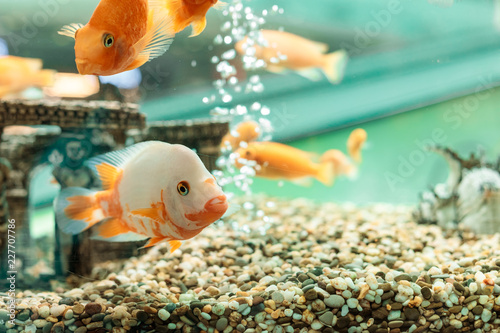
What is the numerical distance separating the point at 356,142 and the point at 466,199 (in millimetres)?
1999

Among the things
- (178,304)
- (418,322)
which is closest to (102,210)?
(178,304)

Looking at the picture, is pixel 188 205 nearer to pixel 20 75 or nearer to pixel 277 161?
pixel 277 161

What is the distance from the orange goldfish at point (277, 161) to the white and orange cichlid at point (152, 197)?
128 centimetres

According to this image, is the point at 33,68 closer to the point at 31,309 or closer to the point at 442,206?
the point at 31,309

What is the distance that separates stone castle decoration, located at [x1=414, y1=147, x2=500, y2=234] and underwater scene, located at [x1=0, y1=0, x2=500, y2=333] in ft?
0.04

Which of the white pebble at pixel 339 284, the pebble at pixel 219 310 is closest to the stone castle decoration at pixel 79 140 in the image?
the pebble at pixel 219 310

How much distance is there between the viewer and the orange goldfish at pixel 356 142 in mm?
5004

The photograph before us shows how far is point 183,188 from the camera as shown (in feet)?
4.06

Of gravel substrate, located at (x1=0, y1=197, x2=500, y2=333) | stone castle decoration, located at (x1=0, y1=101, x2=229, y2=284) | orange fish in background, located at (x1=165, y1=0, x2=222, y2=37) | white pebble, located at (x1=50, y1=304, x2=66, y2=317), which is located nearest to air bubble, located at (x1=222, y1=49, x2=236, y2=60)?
stone castle decoration, located at (x1=0, y1=101, x2=229, y2=284)

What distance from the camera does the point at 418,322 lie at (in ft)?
5.14

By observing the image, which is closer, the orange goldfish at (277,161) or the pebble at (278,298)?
the pebble at (278,298)

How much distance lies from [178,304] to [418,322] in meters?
1.01

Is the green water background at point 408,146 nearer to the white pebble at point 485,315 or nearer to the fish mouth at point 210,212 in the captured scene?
the white pebble at point 485,315

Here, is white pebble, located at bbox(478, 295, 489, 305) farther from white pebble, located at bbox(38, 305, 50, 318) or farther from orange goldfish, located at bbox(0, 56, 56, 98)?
orange goldfish, located at bbox(0, 56, 56, 98)
